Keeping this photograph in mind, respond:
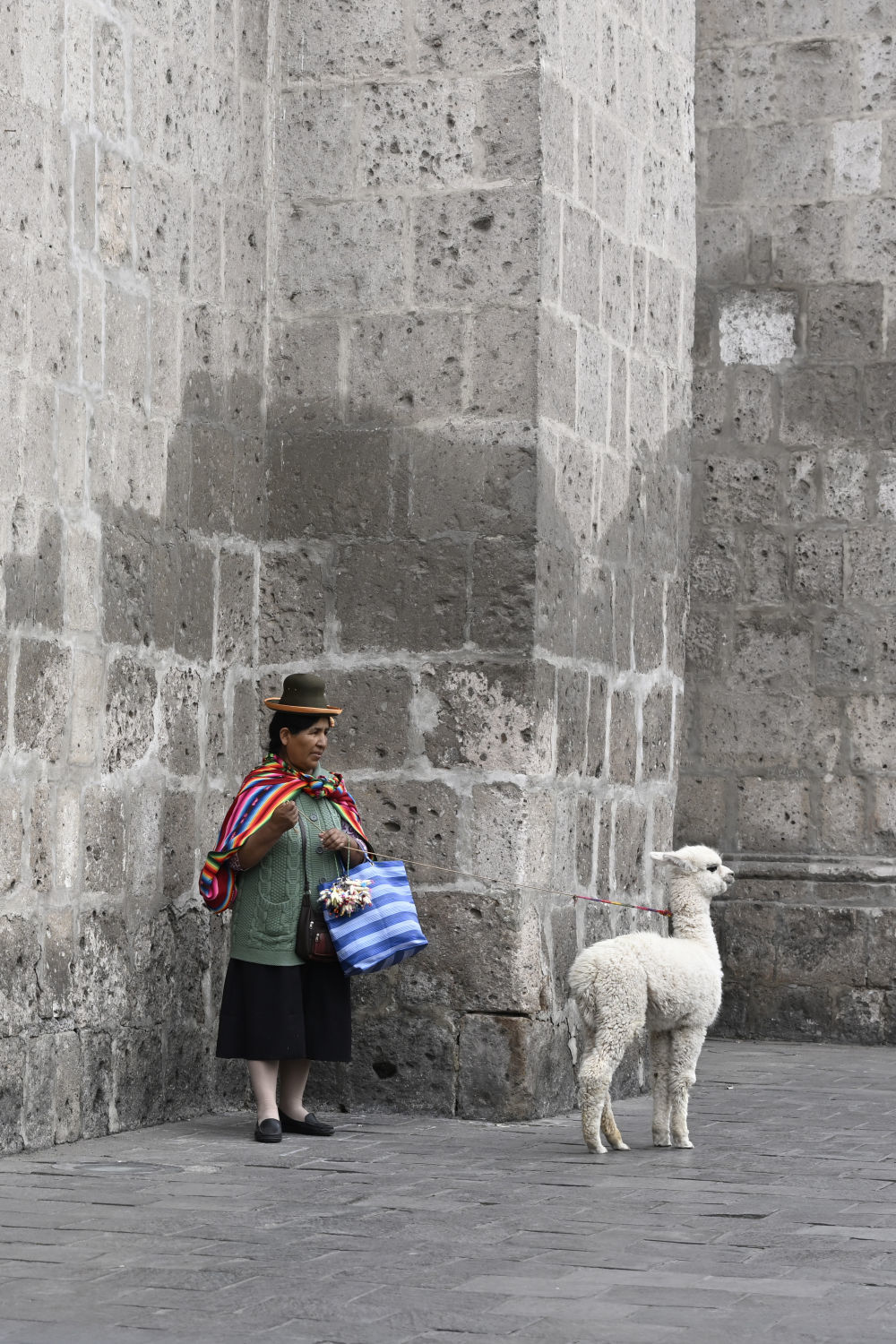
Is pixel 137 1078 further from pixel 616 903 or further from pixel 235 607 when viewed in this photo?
pixel 616 903

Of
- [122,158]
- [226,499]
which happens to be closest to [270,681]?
[226,499]

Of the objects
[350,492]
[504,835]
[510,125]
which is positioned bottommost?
[504,835]

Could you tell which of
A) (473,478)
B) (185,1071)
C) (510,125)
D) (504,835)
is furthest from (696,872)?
(510,125)

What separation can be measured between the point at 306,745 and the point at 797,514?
421 centimetres

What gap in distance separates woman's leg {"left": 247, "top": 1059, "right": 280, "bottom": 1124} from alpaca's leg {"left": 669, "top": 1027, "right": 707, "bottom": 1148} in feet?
4.24

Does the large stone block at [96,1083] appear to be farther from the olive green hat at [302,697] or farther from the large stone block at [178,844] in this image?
the olive green hat at [302,697]

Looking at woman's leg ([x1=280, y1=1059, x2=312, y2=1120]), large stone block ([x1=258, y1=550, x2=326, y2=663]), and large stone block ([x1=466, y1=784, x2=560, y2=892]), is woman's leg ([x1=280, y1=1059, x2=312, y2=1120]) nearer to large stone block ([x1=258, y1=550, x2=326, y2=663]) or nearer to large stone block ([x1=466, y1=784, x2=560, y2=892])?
large stone block ([x1=466, y1=784, x2=560, y2=892])

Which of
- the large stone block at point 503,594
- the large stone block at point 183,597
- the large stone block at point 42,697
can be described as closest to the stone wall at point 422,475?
the large stone block at point 503,594

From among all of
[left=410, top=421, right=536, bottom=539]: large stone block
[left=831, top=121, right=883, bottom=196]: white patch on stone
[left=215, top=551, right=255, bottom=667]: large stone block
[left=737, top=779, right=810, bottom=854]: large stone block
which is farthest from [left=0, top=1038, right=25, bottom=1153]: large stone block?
[left=831, top=121, right=883, bottom=196]: white patch on stone

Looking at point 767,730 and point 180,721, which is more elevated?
point 767,730

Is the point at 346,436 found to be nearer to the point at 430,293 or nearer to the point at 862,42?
the point at 430,293

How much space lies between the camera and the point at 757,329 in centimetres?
1101

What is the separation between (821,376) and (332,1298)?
7.02 m

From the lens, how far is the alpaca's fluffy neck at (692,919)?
7.42 m
